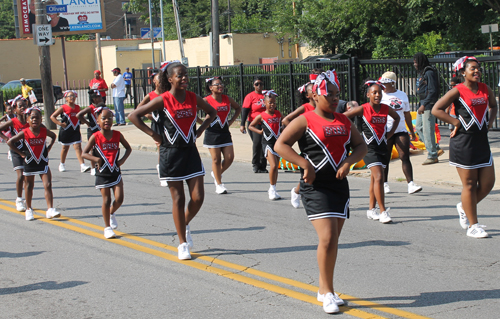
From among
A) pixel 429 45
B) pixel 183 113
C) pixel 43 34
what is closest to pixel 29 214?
pixel 183 113

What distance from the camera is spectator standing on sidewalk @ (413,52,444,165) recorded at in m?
11.4

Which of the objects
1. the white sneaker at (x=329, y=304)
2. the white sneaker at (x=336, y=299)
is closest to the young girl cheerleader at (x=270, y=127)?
the white sneaker at (x=336, y=299)

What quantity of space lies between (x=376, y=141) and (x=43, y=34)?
16101 millimetres

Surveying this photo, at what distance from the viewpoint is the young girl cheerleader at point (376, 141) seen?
7.72 metres

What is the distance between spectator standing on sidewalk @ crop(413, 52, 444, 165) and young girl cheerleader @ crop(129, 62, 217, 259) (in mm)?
6259

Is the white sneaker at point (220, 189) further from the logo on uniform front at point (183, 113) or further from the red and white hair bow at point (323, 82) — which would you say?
the red and white hair bow at point (323, 82)

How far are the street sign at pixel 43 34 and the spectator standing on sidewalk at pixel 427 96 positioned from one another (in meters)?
13.8

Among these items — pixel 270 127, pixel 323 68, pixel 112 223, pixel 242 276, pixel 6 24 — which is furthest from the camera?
pixel 6 24

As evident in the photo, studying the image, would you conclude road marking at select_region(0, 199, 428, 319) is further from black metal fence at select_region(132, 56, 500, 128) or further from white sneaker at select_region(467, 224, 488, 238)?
black metal fence at select_region(132, 56, 500, 128)

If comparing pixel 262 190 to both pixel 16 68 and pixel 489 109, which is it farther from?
pixel 16 68

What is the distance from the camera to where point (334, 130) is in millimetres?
4805

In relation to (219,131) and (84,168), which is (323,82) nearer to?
(219,131)

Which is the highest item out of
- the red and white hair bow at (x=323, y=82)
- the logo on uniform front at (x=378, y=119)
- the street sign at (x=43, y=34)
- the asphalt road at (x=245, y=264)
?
the street sign at (x=43, y=34)

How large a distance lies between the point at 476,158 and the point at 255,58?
44.8 metres
